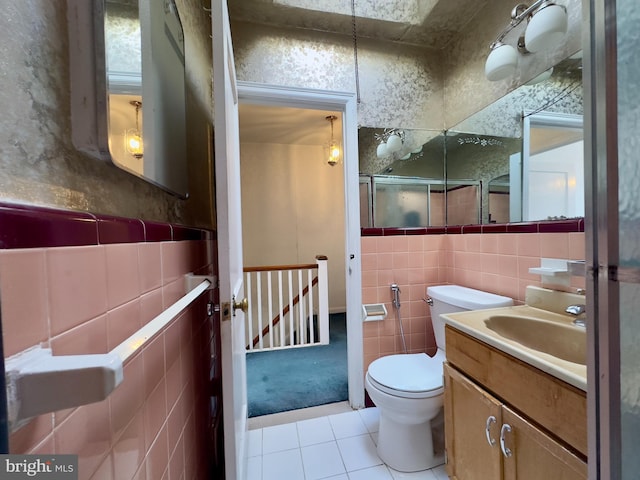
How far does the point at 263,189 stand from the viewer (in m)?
3.41

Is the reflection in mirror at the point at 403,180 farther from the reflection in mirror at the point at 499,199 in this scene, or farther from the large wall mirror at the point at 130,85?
the large wall mirror at the point at 130,85

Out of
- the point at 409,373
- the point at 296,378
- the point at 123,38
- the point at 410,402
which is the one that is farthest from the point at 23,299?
the point at 296,378

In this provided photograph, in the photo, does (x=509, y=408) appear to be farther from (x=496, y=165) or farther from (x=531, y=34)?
(x=531, y=34)

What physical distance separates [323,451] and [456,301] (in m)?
1.07

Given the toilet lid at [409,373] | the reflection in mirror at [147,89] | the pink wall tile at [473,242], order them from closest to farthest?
the reflection in mirror at [147,89] < the toilet lid at [409,373] < the pink wall tile at [473,242]

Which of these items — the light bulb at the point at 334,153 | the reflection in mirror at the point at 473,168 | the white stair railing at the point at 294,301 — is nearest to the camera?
the reflection in mirror at the point at 473,168

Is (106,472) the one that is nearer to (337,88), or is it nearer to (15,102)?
(15,102)

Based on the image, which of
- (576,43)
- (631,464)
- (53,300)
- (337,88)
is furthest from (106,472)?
(576,43)

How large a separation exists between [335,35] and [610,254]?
5.77 ft

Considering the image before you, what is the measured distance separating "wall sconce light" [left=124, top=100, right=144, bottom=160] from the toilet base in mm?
1522

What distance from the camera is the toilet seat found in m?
1.19

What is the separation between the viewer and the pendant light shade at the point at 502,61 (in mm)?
1263

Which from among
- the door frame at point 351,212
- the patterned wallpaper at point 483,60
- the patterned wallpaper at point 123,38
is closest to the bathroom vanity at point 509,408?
the door frame at point 351,212

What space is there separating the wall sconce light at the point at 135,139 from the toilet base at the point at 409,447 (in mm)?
1522
